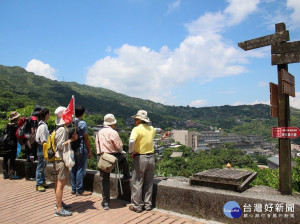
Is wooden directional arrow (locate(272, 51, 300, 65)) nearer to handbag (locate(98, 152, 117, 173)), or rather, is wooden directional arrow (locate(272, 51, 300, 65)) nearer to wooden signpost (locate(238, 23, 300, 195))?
wooden signpost (locate(238, 23, 300, 195))

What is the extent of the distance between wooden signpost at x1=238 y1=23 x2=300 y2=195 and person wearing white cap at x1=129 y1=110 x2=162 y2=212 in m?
1.91

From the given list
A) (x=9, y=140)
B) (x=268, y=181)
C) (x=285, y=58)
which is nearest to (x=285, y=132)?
(x=285, y=58)

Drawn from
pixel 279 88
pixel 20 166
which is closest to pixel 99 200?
pixel 20 166

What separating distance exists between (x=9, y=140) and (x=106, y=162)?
3.34 metres

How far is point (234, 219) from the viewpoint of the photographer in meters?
3.14

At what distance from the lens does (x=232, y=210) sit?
318cm

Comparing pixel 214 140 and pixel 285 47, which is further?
pixel 214 140

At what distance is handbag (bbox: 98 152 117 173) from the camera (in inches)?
151

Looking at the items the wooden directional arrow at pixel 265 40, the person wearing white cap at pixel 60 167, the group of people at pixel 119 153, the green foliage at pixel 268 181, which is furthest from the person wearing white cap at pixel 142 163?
the green foliage at pixel 268 181

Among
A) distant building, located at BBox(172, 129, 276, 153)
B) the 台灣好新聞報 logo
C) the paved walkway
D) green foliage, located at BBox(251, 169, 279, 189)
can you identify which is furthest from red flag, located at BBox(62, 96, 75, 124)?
distant building, located at BBox(172, 129, 276, 153)

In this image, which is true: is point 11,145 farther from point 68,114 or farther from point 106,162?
point 106,162

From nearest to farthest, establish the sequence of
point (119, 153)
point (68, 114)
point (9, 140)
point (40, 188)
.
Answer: point (68, 114)
point (119, 153)
point (40, 188)
point (9, 140)

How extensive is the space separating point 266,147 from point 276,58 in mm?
151655

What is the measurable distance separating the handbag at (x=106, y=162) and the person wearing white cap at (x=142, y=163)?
0.34m
